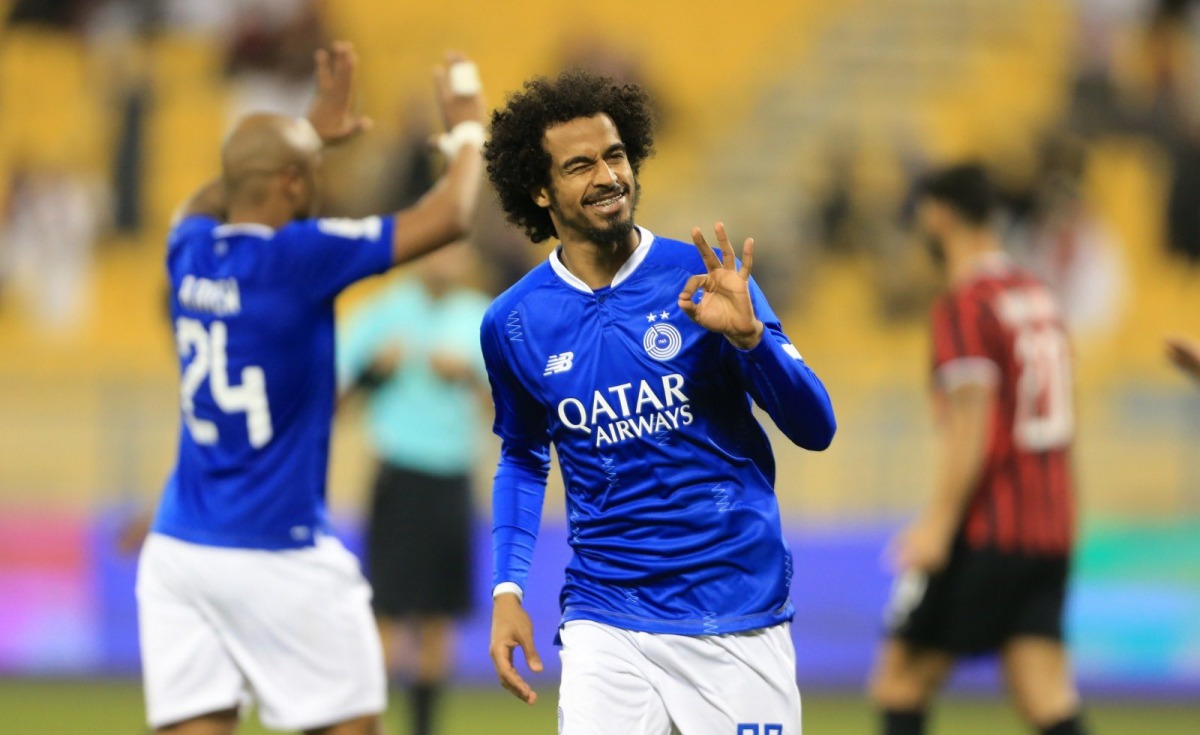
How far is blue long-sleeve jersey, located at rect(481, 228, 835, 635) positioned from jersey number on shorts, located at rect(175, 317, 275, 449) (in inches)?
48.8

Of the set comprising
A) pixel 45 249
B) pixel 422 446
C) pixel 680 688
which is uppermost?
pixel 45 249

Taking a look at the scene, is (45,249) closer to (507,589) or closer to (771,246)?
(771,246)

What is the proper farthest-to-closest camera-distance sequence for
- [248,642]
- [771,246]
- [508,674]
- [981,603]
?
[771,246] < [981,603] < [248,642] < [508,674]

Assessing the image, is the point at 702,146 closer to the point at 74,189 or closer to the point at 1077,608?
the point at 74,189

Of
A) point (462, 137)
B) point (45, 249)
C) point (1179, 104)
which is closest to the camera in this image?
point (462, 137)

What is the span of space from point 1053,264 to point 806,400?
33.6ft

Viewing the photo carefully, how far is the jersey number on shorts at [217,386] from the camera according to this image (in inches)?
210

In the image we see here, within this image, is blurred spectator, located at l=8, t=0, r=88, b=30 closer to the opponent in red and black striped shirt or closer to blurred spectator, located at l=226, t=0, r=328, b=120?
blurred spectator, located at l=226, t=0, r=328, b=120

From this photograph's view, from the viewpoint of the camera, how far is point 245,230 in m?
5.44

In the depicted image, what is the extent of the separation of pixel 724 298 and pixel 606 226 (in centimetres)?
44

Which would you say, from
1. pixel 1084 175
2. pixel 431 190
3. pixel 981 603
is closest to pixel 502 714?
pixel 981 603

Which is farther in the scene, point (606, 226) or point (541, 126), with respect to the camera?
point (541, 126)

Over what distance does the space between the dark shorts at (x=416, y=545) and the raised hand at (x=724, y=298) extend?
15.5ft

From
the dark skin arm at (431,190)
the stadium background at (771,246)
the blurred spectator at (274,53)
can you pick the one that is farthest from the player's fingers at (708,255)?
the blurred spectator at (274,53)
